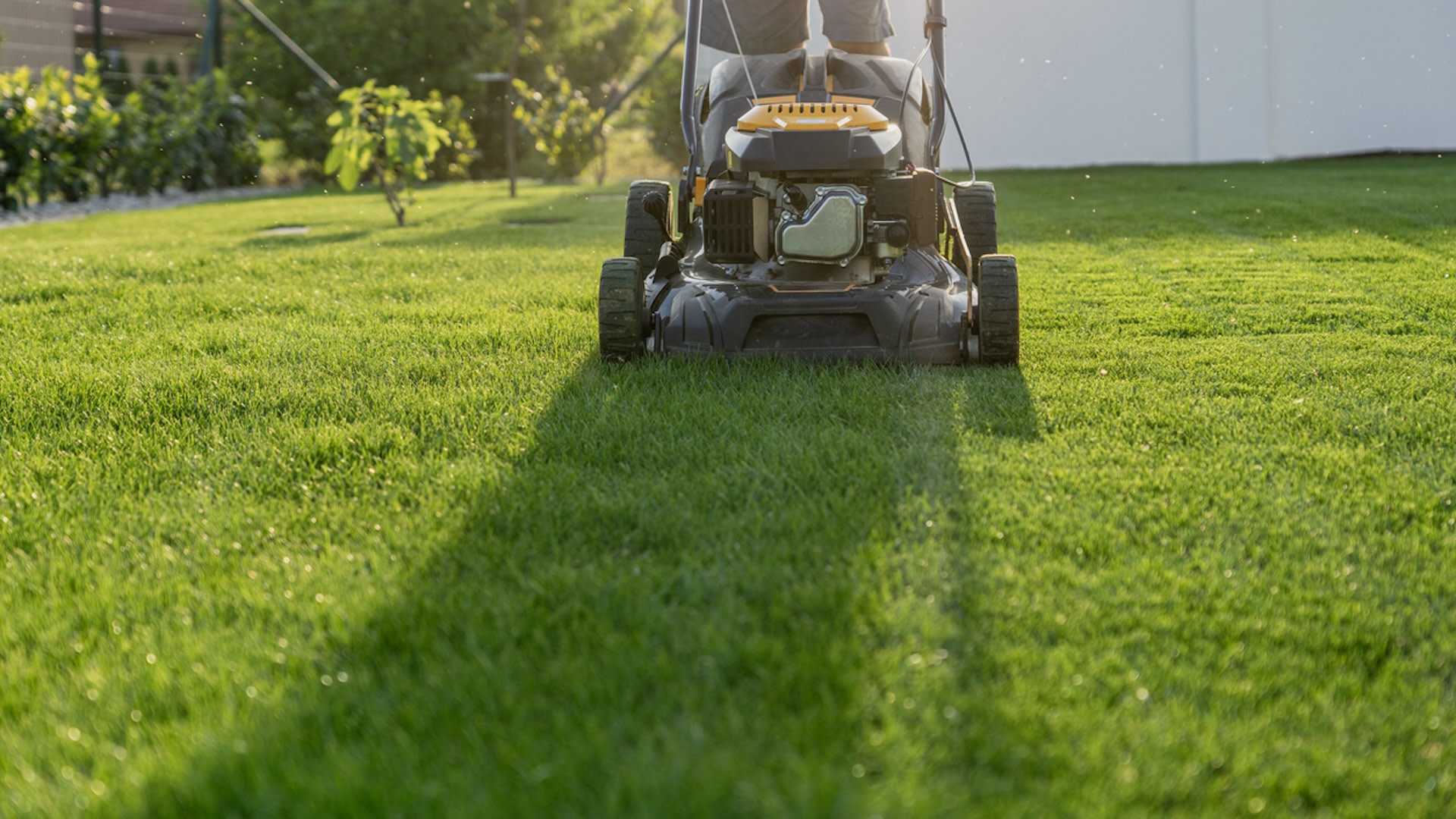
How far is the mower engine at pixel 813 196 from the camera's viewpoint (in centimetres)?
372

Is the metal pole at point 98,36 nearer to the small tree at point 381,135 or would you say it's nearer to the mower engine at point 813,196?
the small tree at point 381,135

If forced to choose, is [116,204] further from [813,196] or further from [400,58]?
[813,196]

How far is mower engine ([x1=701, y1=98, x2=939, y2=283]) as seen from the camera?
372 centimetres

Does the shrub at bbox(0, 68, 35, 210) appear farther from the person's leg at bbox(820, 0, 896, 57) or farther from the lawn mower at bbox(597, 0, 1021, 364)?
the lawn mower at bbox(597, 0, 1021, 364)

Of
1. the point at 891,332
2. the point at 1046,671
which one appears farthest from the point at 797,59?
the point at 1046,671

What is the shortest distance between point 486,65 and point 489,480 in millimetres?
16775

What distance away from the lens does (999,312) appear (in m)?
3.78

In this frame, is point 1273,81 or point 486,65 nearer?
point 1273,81

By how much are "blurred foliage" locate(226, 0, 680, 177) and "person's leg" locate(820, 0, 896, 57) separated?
38.9ft

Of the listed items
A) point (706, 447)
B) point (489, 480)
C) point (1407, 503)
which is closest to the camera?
point (1407, 503)

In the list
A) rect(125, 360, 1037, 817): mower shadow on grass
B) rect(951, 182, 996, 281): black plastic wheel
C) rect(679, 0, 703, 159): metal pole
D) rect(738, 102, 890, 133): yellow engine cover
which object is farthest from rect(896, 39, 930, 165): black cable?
rect(125, 360, 1037, 817): mower shadow on grass

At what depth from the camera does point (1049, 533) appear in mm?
2395

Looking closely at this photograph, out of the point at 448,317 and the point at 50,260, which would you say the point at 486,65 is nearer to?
the point at 50,260

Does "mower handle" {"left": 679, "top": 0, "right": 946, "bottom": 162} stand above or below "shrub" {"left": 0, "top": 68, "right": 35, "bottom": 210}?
below
